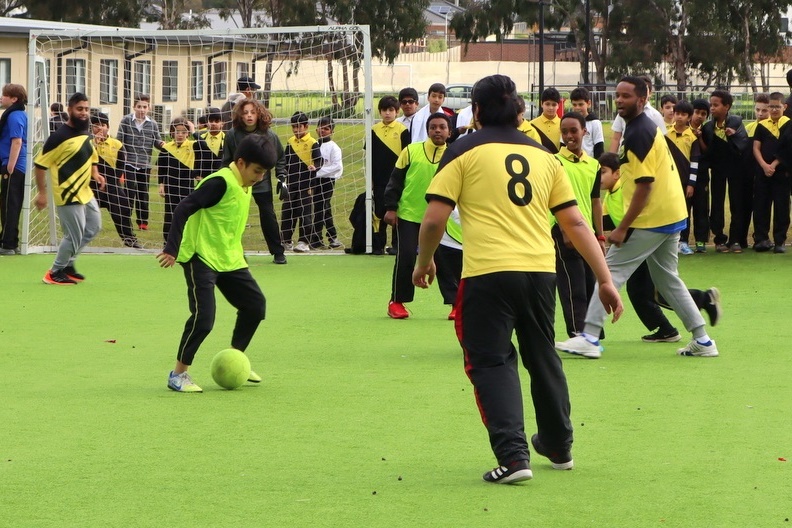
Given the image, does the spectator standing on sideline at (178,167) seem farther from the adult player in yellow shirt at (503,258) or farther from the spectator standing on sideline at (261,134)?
the adult player in yellow shirt at (503,258)

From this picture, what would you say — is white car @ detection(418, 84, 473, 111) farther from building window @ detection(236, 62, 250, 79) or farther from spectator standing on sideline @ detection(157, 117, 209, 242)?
spectator standing on sideline @ detection(157, 117, 209, 242)

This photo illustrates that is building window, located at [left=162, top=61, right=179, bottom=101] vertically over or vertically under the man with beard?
over

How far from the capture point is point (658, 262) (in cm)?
891

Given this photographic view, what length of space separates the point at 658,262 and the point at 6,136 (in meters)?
9.65

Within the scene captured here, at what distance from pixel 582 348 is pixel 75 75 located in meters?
13.5

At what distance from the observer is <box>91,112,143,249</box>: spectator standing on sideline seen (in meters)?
17.2

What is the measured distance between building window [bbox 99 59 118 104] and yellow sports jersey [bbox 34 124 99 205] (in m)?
7.06

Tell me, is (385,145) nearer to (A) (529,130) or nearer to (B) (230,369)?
(A) (529,130)

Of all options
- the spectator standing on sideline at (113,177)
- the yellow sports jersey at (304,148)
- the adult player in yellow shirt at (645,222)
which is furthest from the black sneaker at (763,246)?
the spectator standing on sideline at (113,177)

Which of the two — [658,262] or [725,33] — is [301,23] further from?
[658,262]

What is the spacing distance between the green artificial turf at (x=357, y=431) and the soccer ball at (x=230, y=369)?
0.13 m

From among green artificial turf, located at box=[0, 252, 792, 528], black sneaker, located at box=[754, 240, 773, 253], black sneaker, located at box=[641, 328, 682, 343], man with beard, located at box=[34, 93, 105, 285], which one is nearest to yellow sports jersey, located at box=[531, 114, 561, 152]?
black sneaker, located at box=[754, 240, 773, 253]

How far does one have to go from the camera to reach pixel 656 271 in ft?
29.3

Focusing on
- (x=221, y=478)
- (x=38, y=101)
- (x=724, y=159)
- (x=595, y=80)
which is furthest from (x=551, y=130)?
(x=595, y=80)
